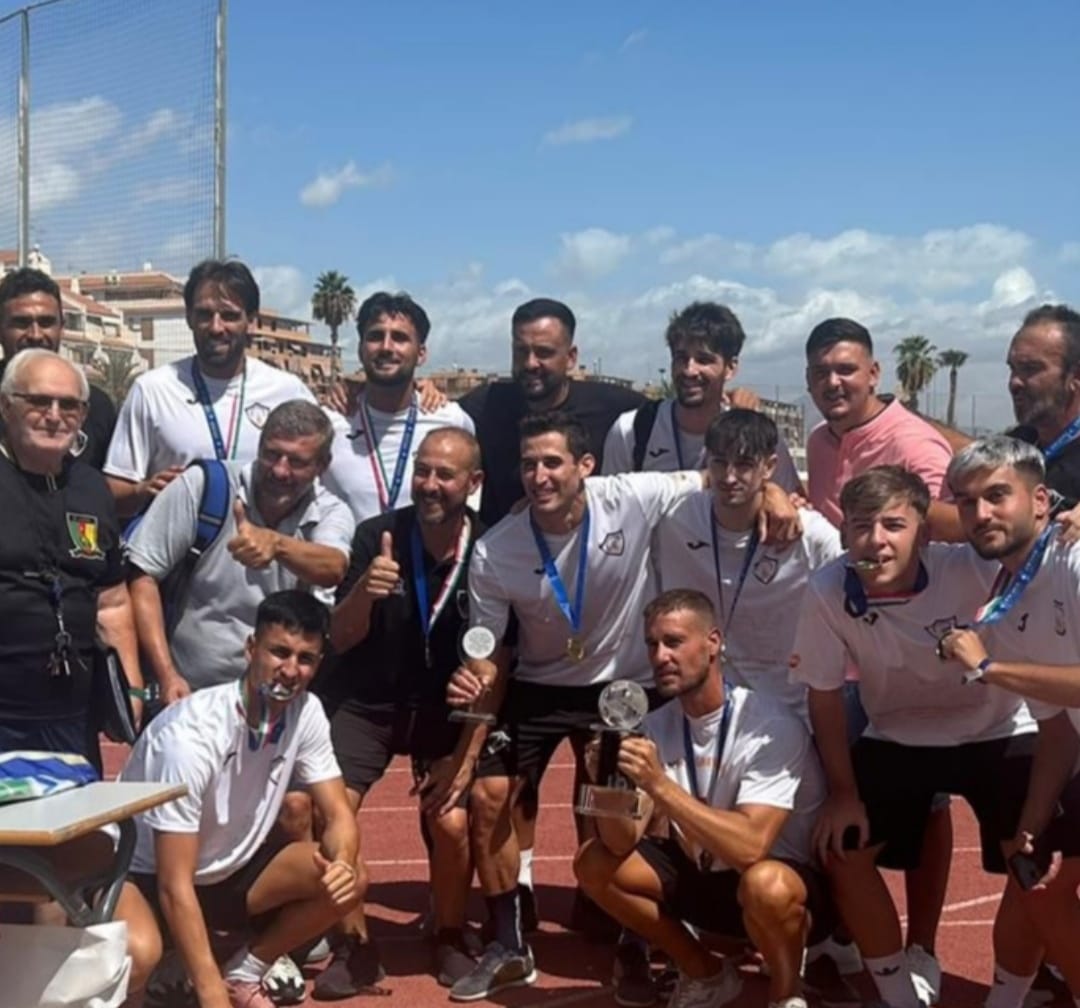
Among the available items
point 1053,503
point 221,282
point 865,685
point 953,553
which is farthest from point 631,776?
point 221,282

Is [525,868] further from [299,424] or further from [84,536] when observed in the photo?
[84,536]

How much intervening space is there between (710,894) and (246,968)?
1711mm

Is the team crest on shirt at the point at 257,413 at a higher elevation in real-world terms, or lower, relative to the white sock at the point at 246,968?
higher

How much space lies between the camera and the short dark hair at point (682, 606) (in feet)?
16.5

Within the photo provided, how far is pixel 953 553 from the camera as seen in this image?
16.8ft

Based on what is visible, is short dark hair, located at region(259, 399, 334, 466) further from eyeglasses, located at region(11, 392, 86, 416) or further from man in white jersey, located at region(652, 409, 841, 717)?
man in white jersey, located at region(652, 409, 841, 717)

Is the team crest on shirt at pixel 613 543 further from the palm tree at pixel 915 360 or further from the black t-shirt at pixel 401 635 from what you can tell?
the palm tree at pixel 915 360

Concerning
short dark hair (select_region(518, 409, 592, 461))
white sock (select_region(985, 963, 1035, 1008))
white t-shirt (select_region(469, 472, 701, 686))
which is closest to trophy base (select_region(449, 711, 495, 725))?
white t-shirt (select_region(469, 472, 701, 686))

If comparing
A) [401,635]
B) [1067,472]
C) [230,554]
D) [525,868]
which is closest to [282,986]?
[525,868]

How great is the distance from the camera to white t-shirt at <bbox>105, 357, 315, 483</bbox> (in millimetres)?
6176

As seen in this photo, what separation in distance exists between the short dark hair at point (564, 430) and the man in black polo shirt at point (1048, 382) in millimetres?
1730

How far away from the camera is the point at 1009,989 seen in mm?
5086

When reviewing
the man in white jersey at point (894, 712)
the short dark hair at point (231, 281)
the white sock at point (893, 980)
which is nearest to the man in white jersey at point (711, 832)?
the man in white jersey at point (894, 712)

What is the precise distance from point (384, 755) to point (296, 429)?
1464 mm
